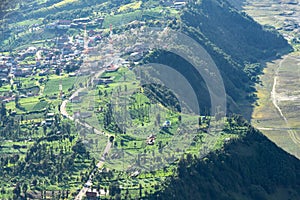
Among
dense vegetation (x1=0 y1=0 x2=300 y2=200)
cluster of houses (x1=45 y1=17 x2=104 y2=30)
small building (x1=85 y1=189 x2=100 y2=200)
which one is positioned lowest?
small building (x1=85 y1=189 x2=100 y2=200)

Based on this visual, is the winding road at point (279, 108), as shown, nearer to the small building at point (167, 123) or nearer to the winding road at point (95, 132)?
the small building at point (167, 123)

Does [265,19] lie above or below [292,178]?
above

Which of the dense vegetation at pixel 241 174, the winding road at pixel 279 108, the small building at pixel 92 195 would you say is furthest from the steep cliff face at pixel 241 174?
the winding road at pixel 279 108

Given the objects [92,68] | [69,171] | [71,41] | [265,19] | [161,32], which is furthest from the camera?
[265,19]

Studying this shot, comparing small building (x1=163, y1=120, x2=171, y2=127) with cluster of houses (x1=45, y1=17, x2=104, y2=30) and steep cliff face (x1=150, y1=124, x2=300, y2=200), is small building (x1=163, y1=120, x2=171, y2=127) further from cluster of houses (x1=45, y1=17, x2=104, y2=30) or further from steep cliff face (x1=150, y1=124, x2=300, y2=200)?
cluster of houses (x1=45, y1=17, x2=104, y2=30)

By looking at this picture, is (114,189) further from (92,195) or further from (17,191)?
(17,191)

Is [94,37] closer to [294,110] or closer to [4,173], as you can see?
[294,110]

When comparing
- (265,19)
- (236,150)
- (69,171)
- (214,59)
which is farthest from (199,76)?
(265,19)

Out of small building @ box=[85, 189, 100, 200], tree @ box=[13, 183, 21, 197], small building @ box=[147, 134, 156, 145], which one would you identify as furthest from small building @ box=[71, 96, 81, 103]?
small building @ box=[85, 189, 100, 200]

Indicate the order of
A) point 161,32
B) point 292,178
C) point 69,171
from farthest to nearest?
point 161,32 → point 292,178 → point 69,171
